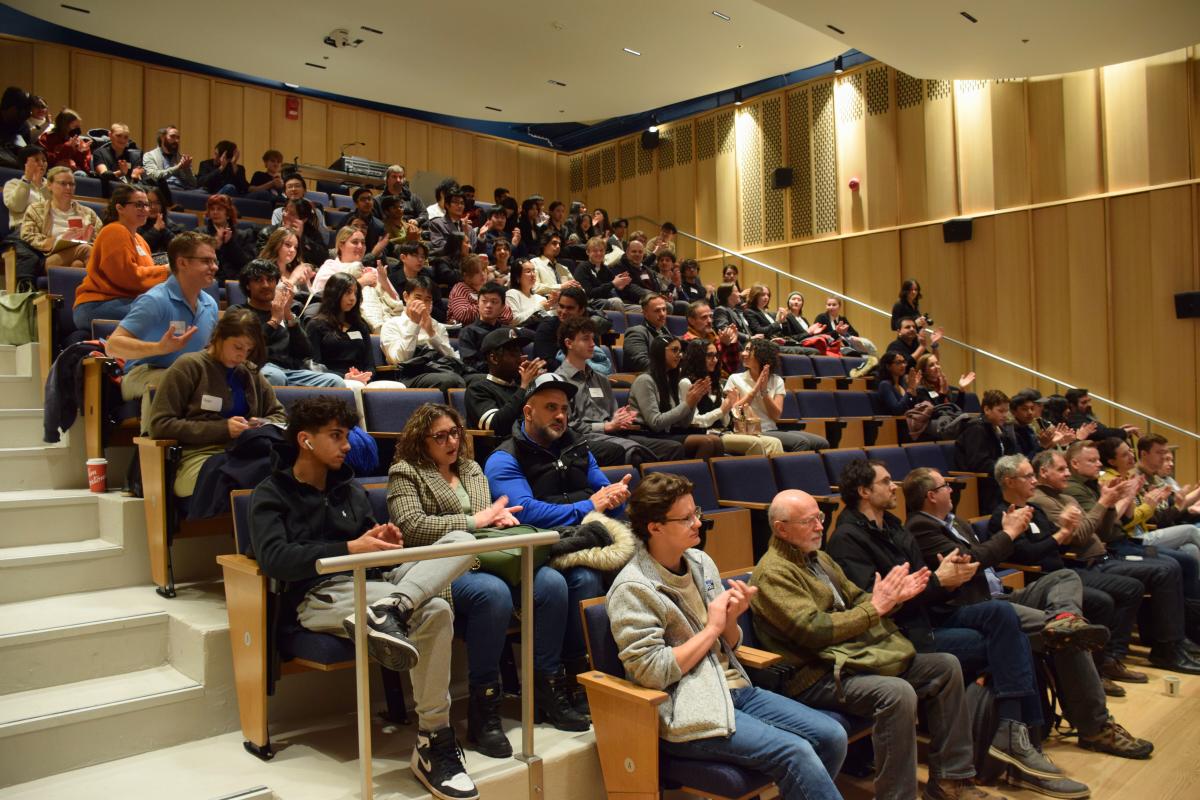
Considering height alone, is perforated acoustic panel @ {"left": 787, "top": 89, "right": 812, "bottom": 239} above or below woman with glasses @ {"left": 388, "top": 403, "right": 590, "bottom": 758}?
above

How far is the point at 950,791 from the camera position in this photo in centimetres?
223

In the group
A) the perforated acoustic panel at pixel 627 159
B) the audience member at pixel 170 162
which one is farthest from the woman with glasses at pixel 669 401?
the perforated acoustic panel at pixel 627 159

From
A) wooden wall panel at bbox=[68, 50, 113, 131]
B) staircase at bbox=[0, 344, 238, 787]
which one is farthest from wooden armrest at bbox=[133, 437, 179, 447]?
wooden wall panel at bbox=[68, 50, 113, 131]

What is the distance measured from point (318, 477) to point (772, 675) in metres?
1.22

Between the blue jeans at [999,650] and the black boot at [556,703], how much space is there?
1143 mm

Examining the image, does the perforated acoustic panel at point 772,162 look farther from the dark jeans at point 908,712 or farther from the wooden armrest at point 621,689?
the wooden armrest at point 621,689

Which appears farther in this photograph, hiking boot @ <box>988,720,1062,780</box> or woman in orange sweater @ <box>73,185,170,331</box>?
woman in orange sweater @ <box>73,185,170,331</box>

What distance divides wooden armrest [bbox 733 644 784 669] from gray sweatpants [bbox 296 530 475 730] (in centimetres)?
71

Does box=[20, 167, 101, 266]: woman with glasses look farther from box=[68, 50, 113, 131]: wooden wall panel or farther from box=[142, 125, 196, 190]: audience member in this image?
box=[68, 50, 113, 131]: wooden wall panel

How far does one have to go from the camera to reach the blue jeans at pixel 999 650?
8.14 ft

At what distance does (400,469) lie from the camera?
2219 mm

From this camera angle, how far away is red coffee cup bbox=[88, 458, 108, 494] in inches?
105

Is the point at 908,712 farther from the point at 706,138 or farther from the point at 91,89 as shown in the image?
the point at 91,89

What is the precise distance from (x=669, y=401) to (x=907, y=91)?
5.46 m
